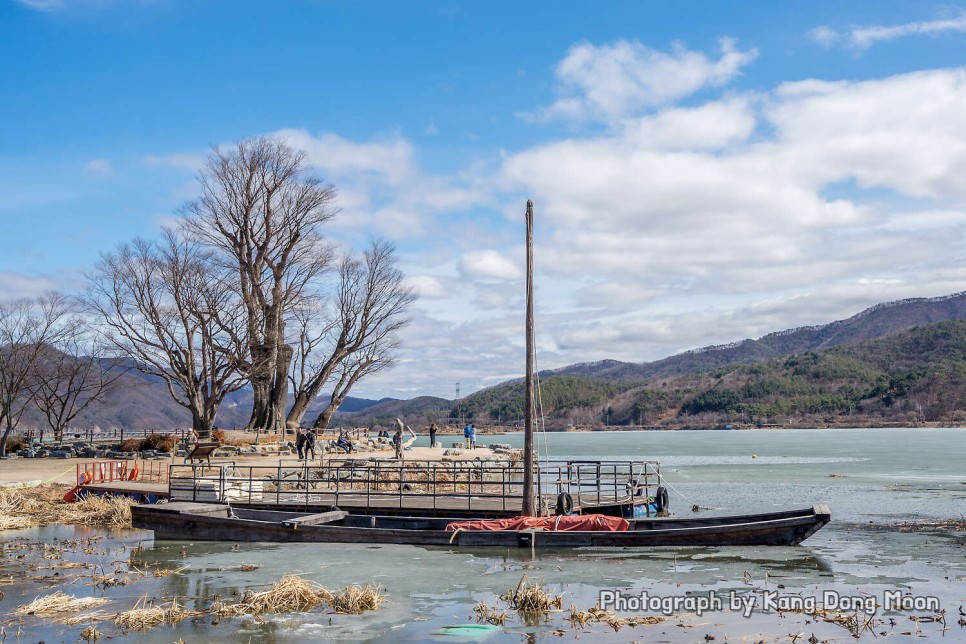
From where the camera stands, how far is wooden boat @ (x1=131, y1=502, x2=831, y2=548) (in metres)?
19.6

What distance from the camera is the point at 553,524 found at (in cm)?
2036

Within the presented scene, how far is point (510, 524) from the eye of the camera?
67.1 ft

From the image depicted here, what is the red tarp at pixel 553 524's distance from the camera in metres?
20.3

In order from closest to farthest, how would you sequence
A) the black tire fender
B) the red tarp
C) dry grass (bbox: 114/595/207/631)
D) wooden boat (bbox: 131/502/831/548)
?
1. dry grass (bbox: 114/595/207/631)
2. wooden boat (bbox: 131/502/831/548)
3. the red tarp
4. the black tire fender

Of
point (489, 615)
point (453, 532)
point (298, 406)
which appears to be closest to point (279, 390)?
point (298, 406)

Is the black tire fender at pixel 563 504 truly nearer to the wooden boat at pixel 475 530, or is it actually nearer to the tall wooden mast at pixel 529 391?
the wooden boat at pixel 475 530

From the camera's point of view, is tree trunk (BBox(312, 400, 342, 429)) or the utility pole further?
tree trunk (BBox(312, 400, 342, 429))

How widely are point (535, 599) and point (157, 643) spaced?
586 centimetres

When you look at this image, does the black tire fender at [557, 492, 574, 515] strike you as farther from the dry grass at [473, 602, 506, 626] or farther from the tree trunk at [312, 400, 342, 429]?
the tree trunk at [312, 400, 342, 429]

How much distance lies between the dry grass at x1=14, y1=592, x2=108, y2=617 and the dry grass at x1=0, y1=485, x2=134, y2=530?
12.0 meters

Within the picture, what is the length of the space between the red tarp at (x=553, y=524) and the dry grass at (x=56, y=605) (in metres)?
8.26

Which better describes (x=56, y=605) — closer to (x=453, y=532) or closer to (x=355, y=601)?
(x=355, y=601)

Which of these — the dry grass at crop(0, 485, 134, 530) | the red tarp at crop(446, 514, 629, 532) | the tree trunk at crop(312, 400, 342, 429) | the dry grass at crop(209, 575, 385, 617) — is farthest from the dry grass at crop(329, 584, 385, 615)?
the tree trunk at crop(312, 400, 342, 429)

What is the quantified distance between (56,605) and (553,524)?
1063 centimetres
